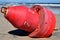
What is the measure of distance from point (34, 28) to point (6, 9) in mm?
697

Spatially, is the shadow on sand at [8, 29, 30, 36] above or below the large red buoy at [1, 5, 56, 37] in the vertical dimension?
below

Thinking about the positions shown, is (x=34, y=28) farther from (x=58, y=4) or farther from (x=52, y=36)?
(x=58, y=4)

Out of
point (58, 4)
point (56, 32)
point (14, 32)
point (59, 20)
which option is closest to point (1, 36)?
point (14, 32)

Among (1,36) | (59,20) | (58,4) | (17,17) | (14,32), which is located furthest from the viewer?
(58,4)

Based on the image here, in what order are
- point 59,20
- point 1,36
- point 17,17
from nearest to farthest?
point 17,17
point 1,36
point 59,20

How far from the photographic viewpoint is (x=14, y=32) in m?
6.33

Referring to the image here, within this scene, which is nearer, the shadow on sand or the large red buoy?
the large red buoy

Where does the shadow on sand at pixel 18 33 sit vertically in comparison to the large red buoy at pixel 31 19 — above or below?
Result: below

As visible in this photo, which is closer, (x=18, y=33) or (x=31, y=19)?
(x=31, y=19)

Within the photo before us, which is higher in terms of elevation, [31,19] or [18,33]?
[31,19]

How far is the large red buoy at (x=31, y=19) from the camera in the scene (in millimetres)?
5492

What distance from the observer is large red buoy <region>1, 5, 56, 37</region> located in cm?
549

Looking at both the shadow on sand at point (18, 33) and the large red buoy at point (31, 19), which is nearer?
the large red buoy at point (31, 19)

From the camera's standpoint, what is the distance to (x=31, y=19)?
5520mm
